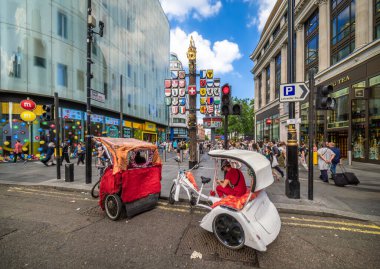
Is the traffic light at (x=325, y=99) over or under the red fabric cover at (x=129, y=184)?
over

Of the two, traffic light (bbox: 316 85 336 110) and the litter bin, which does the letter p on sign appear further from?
the litter bin

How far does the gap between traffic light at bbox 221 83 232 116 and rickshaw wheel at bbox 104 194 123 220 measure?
14.4 ft

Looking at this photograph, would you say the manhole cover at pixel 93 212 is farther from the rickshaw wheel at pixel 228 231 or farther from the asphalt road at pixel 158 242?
the rickshaw wheel at pixel 228 231

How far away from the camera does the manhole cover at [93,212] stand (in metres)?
4.82

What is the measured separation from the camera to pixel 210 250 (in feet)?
10.6

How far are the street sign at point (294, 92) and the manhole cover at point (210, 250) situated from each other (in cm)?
457

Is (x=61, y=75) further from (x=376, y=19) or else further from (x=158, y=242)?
(x=376, y=19)

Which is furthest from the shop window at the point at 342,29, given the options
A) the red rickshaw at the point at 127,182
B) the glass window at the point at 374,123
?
the red rickshaw at the point at 127,182

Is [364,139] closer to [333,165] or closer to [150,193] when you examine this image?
[333,165]

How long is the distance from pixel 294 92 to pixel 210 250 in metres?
5.06

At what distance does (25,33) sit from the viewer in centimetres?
1525

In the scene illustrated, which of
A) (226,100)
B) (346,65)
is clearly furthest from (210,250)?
(346,65)

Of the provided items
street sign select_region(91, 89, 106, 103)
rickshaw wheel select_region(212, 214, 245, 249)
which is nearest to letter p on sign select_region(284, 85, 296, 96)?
rickshaw wheel select_region(212, 214, 245, 249)

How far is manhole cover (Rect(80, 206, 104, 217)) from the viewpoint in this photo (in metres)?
4.82
